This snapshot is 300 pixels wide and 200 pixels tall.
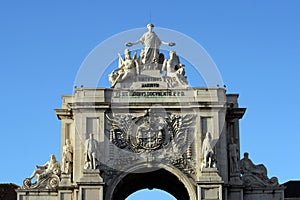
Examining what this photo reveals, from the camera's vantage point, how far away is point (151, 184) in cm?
5341

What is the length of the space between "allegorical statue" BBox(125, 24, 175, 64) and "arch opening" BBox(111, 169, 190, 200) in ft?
20.1

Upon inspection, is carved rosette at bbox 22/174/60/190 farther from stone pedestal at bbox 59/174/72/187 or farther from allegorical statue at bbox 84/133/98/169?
allegorical statue at bbox 84/133/98/169

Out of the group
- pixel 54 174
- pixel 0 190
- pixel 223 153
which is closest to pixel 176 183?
pixel 223 153

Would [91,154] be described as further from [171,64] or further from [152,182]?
[171,64]

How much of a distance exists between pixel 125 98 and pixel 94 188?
5091 millimetres

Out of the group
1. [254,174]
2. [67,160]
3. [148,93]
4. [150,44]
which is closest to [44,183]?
[67,160]

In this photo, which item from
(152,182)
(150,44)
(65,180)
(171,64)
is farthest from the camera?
(152,182)

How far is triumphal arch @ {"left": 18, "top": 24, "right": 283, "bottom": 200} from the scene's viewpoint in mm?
48594

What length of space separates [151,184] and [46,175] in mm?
6587

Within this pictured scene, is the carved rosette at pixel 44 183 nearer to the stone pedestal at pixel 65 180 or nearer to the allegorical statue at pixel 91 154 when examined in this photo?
the stone pedestal at pixel 65 180

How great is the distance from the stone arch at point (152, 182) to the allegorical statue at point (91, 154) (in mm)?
1454

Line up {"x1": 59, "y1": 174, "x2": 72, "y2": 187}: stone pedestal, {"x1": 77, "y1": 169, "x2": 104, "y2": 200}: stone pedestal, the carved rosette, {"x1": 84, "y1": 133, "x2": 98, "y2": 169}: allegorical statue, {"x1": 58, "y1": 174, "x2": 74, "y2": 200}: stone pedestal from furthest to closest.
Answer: the carved rosette
{"x1": 59, "y1": 174, "x2": 72, "y2": 187}: stone pedestal
{"x1": 58, "y1": 174, "x2": 74, "y2": 200}: stone pedestal
{"x1": 84, "y1": 133, "x2": 98, "y2": 169}: allegorical statue
{"x1": 77, "y1": 169, "x2": 104, "y2": 200}: stone pedestal

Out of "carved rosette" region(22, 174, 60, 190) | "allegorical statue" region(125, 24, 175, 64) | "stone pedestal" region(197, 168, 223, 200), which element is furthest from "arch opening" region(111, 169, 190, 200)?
"allegorical statue" region(125, 24, 175, 64)

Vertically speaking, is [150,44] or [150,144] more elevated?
[150,44]
